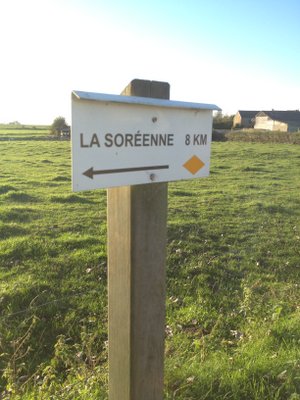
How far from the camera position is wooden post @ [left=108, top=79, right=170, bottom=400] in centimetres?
195

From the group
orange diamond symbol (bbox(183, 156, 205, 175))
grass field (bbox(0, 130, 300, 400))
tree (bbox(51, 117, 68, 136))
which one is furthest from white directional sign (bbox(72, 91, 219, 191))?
tree (bbox(51, 117, 68, 136))

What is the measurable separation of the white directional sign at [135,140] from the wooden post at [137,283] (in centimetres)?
11

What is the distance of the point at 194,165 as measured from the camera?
216cm

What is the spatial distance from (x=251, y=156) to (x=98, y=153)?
21.6 m

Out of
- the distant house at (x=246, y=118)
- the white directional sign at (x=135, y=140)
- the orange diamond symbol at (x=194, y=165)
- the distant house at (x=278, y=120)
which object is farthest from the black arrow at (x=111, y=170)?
the distant house at (x=246, y=118)

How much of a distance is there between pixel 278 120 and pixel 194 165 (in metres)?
72.5

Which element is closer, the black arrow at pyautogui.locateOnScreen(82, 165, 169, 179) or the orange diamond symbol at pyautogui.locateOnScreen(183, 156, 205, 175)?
the black arrow at pyautogui.locateOnScreen(82, 165, 169, 179)

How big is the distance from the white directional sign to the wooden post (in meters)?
0.11

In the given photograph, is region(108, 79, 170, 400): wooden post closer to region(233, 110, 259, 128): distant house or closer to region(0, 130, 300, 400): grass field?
region(0, 130, 300, 400): grass field

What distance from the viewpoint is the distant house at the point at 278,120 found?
68.2 meters

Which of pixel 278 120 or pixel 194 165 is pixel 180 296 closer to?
pixel 194 165

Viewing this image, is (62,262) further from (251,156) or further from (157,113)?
(251,156)

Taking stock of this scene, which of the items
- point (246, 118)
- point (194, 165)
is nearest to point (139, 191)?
point (194, 165)

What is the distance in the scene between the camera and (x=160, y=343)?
2160 mm
